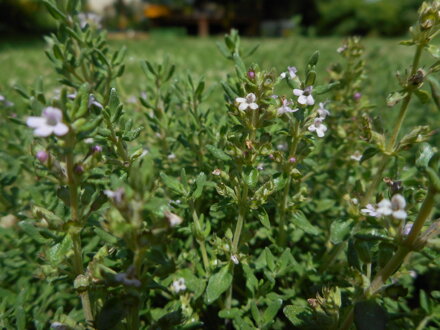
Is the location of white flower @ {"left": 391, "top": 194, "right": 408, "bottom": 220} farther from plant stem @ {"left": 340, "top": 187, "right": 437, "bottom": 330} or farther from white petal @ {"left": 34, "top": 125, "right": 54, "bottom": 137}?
white petal @ {"left": 34, "top": 125, "right": 54, "bottom": 137}

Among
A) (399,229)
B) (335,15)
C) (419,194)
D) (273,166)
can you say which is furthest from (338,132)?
(335,15)

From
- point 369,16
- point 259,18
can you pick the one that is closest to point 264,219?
point 369,16

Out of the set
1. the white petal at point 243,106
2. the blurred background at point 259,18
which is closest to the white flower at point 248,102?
the white petal at point 243,106

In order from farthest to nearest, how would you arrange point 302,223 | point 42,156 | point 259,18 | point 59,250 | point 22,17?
1. point 259,18
2. point 22,17
3. point 302,223
4. point 59,250
5. point 42,156

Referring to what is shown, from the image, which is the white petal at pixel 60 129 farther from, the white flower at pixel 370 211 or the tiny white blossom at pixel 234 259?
the white flower at pixel 370 211

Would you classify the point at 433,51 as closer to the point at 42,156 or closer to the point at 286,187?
the point at 286,187

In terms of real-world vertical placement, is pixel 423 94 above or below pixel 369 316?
above
